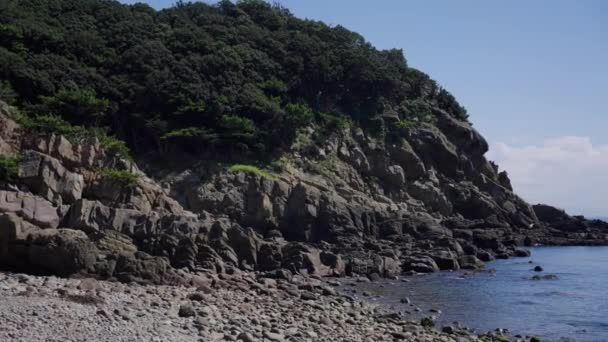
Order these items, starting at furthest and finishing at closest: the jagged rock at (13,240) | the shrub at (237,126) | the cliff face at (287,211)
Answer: the shrub at (237,126)
the cliff face at (287,211)
the jagged rock at (13,240)

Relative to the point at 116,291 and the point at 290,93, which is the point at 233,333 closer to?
the point at 116,291

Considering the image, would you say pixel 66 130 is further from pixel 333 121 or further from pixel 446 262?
pixel 446 262

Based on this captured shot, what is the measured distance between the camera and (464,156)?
260 ft

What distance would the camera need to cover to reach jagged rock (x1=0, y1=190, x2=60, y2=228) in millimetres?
38094

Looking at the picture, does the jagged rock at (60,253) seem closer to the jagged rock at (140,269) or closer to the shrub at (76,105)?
the jagged rock at (140,269)

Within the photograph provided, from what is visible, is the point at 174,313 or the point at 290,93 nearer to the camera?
the point at 174,313

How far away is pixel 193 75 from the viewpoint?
6469cm

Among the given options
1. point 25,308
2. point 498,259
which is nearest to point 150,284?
point 25,308

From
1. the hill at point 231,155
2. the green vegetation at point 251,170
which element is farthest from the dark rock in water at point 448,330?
the green vegetation at point 251,170

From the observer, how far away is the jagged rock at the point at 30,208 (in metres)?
38.1

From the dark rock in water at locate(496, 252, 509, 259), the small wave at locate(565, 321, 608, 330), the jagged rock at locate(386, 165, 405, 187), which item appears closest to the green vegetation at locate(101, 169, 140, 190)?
the jagged rock at locate(386, 165, 405, 187)

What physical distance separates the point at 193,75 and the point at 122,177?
1873 cm

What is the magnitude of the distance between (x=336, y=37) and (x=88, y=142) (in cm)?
4037

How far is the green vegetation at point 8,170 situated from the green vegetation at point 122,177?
21.9ft
